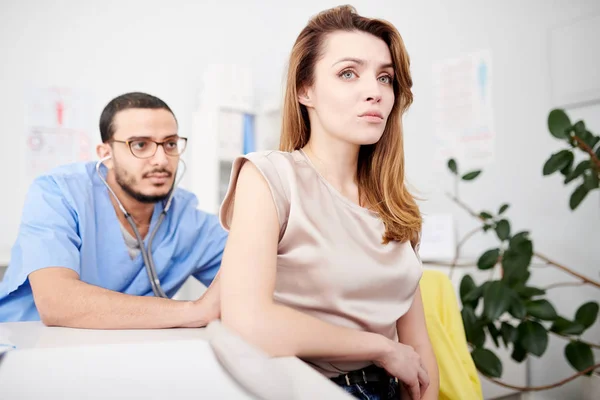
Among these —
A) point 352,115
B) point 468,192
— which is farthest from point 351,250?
point 468,192

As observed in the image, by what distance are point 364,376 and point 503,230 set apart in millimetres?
1140

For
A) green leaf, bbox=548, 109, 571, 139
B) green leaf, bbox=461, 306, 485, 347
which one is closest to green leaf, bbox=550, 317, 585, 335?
green leaf, bbox=461, 306, 485, 347

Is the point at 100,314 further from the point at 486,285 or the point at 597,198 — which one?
the point at 597,198

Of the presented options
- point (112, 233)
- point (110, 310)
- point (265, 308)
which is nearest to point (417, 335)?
point (265, 308)

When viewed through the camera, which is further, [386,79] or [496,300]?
[496,300]

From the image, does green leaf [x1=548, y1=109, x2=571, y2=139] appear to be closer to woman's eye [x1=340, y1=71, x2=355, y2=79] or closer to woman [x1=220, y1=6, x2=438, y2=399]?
woman [x1=220, y1=6, x2=438, y2=399]

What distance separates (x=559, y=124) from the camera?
162 centimetres

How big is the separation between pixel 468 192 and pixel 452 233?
0.20 m

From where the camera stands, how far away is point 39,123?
2.58 meters

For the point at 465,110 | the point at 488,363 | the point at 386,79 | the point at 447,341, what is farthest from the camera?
the point at 465,110

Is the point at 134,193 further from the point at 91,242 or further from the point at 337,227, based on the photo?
the point at 337,227

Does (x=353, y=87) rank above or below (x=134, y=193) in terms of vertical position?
above

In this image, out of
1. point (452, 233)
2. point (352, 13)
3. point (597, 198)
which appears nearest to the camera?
point (352, 13)

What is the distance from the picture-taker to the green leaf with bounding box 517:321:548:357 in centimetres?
161
